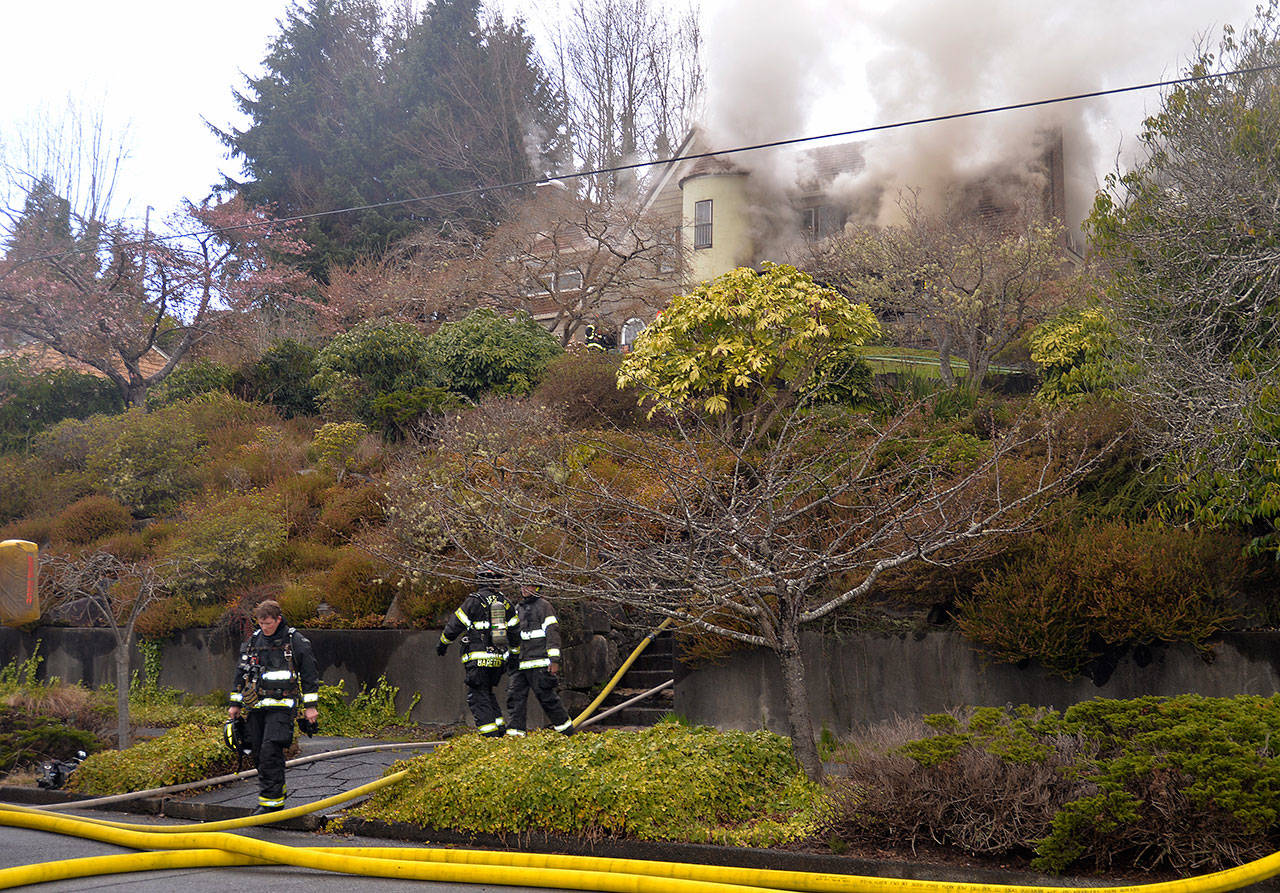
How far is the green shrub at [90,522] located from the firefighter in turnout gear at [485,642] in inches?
436

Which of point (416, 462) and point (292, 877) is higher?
point (416, 462)

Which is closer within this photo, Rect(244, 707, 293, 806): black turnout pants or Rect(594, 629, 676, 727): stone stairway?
Rect(244, 707, 293, 806): black turnout pants

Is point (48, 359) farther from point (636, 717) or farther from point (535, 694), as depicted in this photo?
point (535, 694)

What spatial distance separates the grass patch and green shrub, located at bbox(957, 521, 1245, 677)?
9.29ft

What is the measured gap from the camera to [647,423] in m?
16.8

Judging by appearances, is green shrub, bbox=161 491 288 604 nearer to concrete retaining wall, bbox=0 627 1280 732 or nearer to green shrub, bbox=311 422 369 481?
concrete retaining wall, bbox=0 627 1280 732

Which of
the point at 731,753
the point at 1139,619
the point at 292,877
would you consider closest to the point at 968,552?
the point at 1139,619

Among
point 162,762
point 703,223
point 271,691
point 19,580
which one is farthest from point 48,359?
point 271,691

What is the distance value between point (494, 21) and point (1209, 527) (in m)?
36.3

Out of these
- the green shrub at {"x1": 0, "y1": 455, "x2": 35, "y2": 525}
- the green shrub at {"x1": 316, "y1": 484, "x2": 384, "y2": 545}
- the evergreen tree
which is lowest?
the green shrub at {"x1": 316, "y1": 484, "x2": 384, "y2": 545}

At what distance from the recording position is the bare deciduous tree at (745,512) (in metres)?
7.19

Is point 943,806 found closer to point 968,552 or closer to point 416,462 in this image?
point 968,552

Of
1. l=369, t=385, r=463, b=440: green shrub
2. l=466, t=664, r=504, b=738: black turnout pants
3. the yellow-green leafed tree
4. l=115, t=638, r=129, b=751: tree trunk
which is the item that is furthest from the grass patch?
l=369, t=385, r=463, b=440: green shrub

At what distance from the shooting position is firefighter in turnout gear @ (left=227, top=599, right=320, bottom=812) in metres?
8.09
